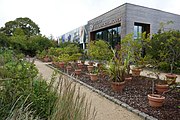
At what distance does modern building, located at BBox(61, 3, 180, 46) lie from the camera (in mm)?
16109

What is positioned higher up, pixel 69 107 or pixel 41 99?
pixel 69 107

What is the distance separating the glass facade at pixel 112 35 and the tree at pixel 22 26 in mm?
26601

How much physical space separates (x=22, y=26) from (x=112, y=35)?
3119cm

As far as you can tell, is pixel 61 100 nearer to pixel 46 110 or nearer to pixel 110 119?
pixel 46 110

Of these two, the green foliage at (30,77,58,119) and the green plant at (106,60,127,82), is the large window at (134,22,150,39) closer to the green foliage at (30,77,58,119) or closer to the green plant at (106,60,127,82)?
the green plant at (106,60,127,82)

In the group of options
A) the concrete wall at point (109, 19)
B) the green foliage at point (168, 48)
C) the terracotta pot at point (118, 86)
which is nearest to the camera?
the terracotta pot at point (118, 86)

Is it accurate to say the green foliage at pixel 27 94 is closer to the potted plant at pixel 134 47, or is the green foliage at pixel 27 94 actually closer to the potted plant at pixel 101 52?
the potted plant at pixel 134 47

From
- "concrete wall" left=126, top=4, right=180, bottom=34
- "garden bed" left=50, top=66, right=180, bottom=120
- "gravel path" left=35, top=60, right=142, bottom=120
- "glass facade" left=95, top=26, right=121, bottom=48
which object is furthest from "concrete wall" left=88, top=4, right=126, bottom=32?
"gravel path" left=35, top=60, right=142, bottom=120

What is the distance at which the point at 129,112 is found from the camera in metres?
4.24

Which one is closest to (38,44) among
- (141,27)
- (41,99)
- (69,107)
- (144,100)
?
(141,27)

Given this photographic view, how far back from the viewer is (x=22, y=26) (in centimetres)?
4422

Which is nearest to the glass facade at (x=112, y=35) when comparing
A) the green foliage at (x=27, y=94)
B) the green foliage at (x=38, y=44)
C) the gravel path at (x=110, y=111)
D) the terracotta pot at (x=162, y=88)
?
the green foliage at (x=38, y=44)

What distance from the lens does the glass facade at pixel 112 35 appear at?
1842 cm

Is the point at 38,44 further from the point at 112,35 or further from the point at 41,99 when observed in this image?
the point at 41,99
